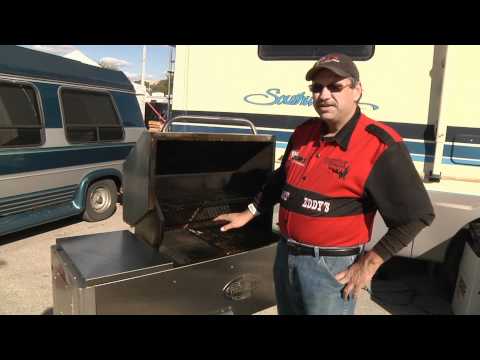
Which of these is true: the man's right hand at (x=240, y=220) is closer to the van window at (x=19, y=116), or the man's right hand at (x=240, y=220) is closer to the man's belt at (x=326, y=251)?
the man's belt at (x=326, y=251)

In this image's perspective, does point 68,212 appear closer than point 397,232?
No

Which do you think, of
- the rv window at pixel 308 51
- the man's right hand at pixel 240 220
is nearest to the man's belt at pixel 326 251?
the man's right hand at pixel 240 220

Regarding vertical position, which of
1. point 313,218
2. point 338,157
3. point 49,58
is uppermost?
point 49,58

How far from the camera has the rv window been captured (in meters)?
3.35

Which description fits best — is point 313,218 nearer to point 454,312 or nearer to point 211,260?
point 211,260

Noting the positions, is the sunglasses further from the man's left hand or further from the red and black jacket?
the man's left hand

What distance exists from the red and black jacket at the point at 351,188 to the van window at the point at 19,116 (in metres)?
3.62

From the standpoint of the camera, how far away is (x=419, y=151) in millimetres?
3236

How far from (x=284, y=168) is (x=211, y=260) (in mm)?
625

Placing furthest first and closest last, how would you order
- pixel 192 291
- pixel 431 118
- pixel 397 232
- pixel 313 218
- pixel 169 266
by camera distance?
pixel 431 118 → pixel 192 291 → pixel 169 266 → pixel 313 218 → pixel 397 232

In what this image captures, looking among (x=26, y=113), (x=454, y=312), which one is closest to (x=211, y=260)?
(x=454, y=312)

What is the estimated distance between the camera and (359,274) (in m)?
1.57

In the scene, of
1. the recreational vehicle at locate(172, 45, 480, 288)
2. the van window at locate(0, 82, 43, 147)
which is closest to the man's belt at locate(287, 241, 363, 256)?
the recreational vehicle at locate(172, 45, 480, 288)

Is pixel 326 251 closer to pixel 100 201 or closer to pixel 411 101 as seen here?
pixel 411 101
